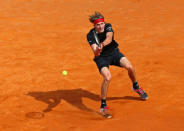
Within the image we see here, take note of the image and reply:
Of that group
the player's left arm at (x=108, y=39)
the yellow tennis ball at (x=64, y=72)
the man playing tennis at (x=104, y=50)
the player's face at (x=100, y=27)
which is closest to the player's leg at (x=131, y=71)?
the man playing tennis at (x=104, y=50)

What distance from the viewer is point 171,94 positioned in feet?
24.2

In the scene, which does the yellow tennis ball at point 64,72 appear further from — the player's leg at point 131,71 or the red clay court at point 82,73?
the player's leg at point 131,71

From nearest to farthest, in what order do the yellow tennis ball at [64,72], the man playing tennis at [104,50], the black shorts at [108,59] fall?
the man playing tennis at [104,50], the black shorts at [108,59], the yellow tennis ball at [64,72]

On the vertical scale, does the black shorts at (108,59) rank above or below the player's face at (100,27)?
below

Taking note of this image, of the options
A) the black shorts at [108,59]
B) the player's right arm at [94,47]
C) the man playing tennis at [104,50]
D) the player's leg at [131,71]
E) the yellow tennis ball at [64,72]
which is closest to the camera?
the player's right arm at [94,47]

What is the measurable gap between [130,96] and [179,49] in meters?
4.11

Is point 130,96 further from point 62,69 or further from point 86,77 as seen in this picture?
point 62,69

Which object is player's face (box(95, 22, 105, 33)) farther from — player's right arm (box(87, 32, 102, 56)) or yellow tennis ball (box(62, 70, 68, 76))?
yellow tennis ball (box(62, 70, 68, 76))

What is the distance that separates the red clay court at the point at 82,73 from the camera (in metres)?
6.31

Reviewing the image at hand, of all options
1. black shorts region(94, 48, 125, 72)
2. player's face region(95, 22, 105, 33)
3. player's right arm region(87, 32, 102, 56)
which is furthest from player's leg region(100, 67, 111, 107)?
player's face region(95, 22, 105, 33)

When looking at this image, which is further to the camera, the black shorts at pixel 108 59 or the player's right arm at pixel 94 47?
the black shorts at pixel 108 59

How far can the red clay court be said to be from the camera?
248 inches

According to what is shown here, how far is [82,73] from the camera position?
9469mm

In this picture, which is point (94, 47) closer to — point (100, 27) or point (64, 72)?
point (100, 27)
